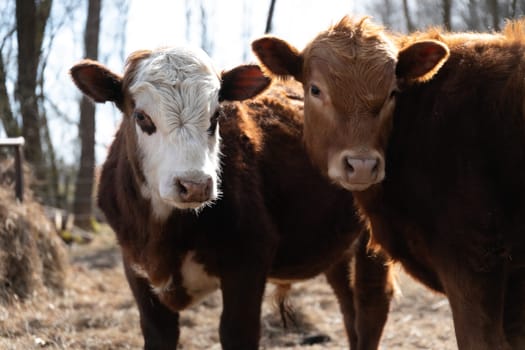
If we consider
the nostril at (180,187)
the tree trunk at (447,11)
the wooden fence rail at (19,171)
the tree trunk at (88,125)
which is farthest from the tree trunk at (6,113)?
the nostril at (180,187)

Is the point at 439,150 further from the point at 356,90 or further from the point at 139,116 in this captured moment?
the point at 139,116

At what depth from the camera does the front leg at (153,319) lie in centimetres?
477

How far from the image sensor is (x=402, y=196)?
13.5 feet

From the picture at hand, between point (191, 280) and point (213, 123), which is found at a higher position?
point (213, 123)

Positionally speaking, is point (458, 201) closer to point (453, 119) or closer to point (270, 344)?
point (453, 119)

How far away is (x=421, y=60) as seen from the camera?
411cm

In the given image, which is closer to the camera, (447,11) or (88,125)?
(447,11)

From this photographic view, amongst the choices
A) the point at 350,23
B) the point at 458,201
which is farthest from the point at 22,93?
the point at 458,201

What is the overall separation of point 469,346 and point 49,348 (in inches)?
141

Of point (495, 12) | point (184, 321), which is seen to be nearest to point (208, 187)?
point (184, 321)

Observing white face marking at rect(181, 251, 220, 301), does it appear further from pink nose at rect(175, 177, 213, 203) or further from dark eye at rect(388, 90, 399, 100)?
dark eye at rect(388, 90, 399, 100)

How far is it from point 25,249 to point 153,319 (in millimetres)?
3671

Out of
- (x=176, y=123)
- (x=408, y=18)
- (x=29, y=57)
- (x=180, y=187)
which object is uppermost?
(x=176, y=123)

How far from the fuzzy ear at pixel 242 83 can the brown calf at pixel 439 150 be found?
1.55ft
